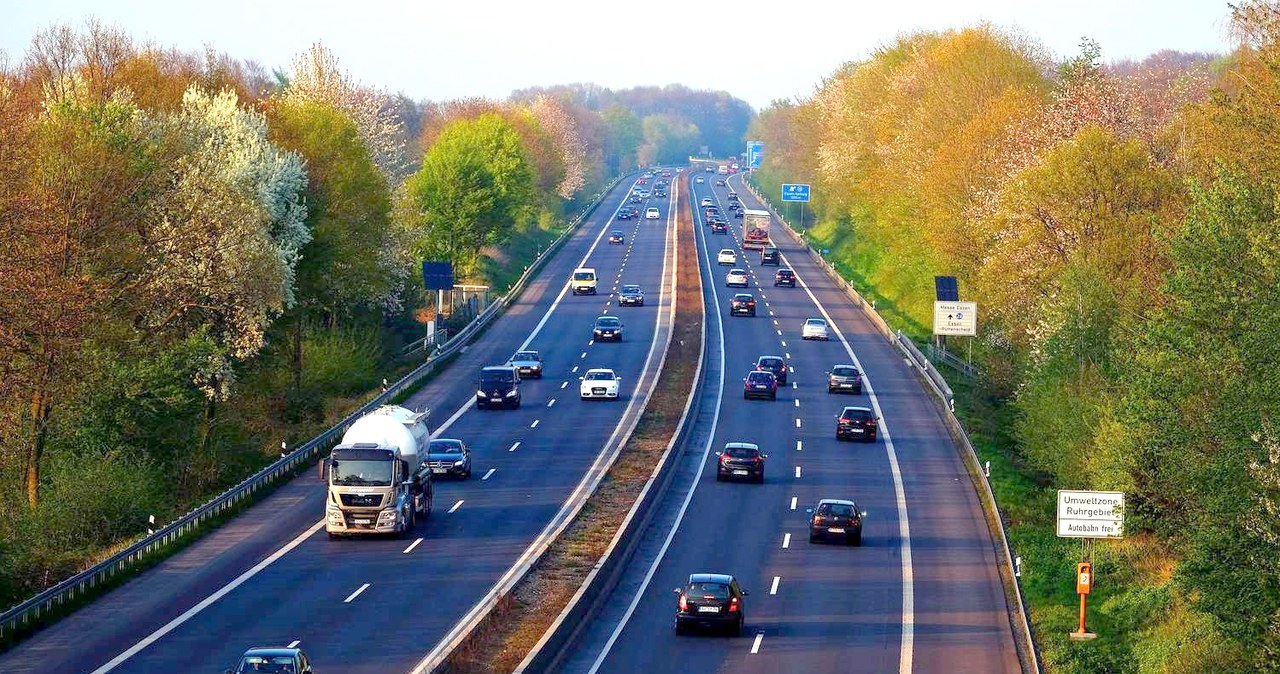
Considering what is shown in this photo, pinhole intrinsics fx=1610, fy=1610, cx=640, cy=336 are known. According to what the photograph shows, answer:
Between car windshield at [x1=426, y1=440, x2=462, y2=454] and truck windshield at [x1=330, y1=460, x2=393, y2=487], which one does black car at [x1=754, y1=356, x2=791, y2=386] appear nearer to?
car windshield at [x1=426, y1=440, x2=462, y2=454]

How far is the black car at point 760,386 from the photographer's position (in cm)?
7375

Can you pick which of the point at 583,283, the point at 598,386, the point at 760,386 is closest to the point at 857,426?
the point at 760,386

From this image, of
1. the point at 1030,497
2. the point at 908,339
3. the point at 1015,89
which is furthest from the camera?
the point at 1015,89

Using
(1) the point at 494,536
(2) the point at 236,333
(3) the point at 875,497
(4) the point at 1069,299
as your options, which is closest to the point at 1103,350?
(4) the point at 1069,299

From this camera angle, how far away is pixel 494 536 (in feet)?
149

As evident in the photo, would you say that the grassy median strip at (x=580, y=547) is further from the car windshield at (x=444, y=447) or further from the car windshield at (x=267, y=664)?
the car windshield at (x=444, y=447)

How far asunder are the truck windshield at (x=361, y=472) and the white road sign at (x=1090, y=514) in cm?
1810

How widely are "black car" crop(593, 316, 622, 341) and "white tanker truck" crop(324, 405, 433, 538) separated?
→ 47070 millimetres

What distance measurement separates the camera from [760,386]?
7369cm

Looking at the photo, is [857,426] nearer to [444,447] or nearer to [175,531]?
[444,447]

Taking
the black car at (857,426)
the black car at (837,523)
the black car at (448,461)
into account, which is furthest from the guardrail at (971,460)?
the black car at (448,461)

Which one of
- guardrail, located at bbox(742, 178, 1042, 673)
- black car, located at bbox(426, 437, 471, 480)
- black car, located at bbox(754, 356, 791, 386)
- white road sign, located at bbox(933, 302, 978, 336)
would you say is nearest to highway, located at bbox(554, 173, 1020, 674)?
guardrail, located at bbox(742, 178, 1042, 673)

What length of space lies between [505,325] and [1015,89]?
111 ft

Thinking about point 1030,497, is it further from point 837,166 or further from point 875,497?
point 837,166
